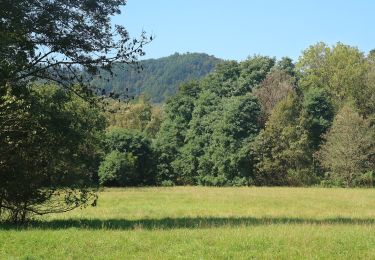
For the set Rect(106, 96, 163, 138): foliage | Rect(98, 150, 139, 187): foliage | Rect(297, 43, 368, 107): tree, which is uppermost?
Rect(297, 43, 368, 107): tree

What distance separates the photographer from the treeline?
57.7 m

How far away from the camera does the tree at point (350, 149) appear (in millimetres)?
55375

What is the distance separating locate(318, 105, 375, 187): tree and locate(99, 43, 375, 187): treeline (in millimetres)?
116

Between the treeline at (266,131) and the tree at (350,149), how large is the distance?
12 centimetres

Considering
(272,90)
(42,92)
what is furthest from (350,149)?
(42,92)

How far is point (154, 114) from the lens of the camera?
311 ft

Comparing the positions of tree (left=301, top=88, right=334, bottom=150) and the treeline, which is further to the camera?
tree (left=301, top=88, right=334, bottom=150)

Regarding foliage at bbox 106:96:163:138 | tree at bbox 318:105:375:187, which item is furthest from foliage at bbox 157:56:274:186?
foliage at bbox 106:96:163:138

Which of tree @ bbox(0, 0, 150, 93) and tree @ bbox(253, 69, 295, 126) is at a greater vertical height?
tree @ bbox(253, 69, 295, 126)

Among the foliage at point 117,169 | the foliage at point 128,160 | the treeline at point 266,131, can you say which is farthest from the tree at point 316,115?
the foliage at point 117,169

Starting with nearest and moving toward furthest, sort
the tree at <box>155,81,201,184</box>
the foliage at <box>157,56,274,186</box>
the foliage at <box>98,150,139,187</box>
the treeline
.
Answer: the treeline
the foliage at <box>98,150,139,187</box>
the foliage at <box>157,56,274,186</box>
the tree at <box>155,81,201,184</box>

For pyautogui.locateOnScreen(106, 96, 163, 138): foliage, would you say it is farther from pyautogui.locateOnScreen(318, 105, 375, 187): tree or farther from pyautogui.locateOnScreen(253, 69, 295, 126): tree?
pyautogui.locateOnScreen(318, 105, 375, 187): tree

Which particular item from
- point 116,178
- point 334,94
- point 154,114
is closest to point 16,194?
point 116,178

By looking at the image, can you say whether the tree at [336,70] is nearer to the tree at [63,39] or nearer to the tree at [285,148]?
the tree at [285,148]
